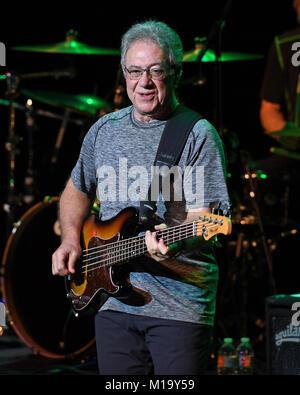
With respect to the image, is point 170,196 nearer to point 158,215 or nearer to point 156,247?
point 158,215

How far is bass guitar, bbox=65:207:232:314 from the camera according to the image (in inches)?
84.8

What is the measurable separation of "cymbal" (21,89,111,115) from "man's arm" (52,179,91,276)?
229 centimetres

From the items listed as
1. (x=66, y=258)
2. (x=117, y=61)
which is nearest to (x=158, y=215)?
(x=66, y=258)

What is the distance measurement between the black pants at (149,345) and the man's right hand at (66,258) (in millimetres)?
248

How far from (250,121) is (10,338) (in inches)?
128

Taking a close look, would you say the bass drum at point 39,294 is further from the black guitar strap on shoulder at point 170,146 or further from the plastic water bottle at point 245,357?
the black guitar strap on shoulder at point 170,146

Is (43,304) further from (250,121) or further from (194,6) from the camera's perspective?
(194,6)

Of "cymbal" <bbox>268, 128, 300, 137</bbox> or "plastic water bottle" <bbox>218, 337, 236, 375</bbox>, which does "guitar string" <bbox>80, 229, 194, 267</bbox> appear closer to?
"cymbal" <bbox>268, 128, 300, 137</bbox>

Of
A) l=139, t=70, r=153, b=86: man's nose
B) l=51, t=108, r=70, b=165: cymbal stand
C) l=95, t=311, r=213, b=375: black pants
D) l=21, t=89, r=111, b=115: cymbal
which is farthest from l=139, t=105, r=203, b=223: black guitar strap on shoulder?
l=51, t=108, r=70, b=165: cymbal stand

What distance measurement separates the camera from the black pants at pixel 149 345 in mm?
2246

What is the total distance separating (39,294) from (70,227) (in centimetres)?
251

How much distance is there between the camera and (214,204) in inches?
87.3

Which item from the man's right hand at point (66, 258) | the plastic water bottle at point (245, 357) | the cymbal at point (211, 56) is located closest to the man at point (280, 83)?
the cymbal at point (211, 56)
